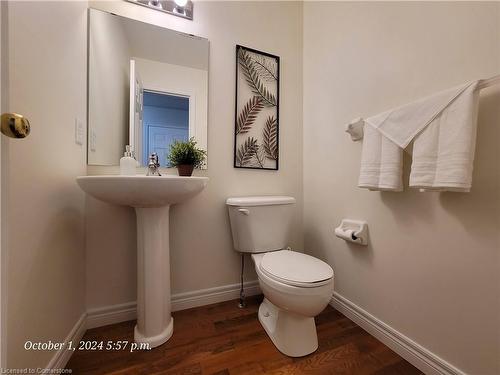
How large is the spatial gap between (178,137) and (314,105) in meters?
0.96

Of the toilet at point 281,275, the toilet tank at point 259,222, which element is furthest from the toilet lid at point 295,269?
the toilet tank at point 259,222

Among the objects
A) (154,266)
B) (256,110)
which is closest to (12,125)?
(154,266)

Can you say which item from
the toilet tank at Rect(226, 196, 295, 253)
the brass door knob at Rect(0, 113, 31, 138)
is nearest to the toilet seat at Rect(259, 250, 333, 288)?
the toilet tank at Rect(226, 196, 295, 253)

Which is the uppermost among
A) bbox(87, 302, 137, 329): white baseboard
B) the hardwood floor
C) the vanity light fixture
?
the vanity light fixture

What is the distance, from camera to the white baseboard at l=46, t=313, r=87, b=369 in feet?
2.70

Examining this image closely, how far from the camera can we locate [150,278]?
1026 mm

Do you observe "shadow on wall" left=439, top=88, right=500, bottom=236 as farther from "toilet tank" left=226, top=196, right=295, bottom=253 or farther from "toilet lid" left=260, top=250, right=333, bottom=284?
"toilet tank" left=226, top=196, right=295, bottom=253

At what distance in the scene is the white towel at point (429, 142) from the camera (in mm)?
694

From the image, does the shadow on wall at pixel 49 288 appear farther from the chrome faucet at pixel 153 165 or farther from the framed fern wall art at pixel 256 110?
the framed fern wall art at pixel 256 110

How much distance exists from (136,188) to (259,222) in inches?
27.2

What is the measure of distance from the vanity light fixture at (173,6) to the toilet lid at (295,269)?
4.99 feet

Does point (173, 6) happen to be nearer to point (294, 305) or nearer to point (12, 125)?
point (12, 125)

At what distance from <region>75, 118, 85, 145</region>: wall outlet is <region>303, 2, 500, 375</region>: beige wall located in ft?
4.52

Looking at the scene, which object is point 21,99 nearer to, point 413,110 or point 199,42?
point 199,42
